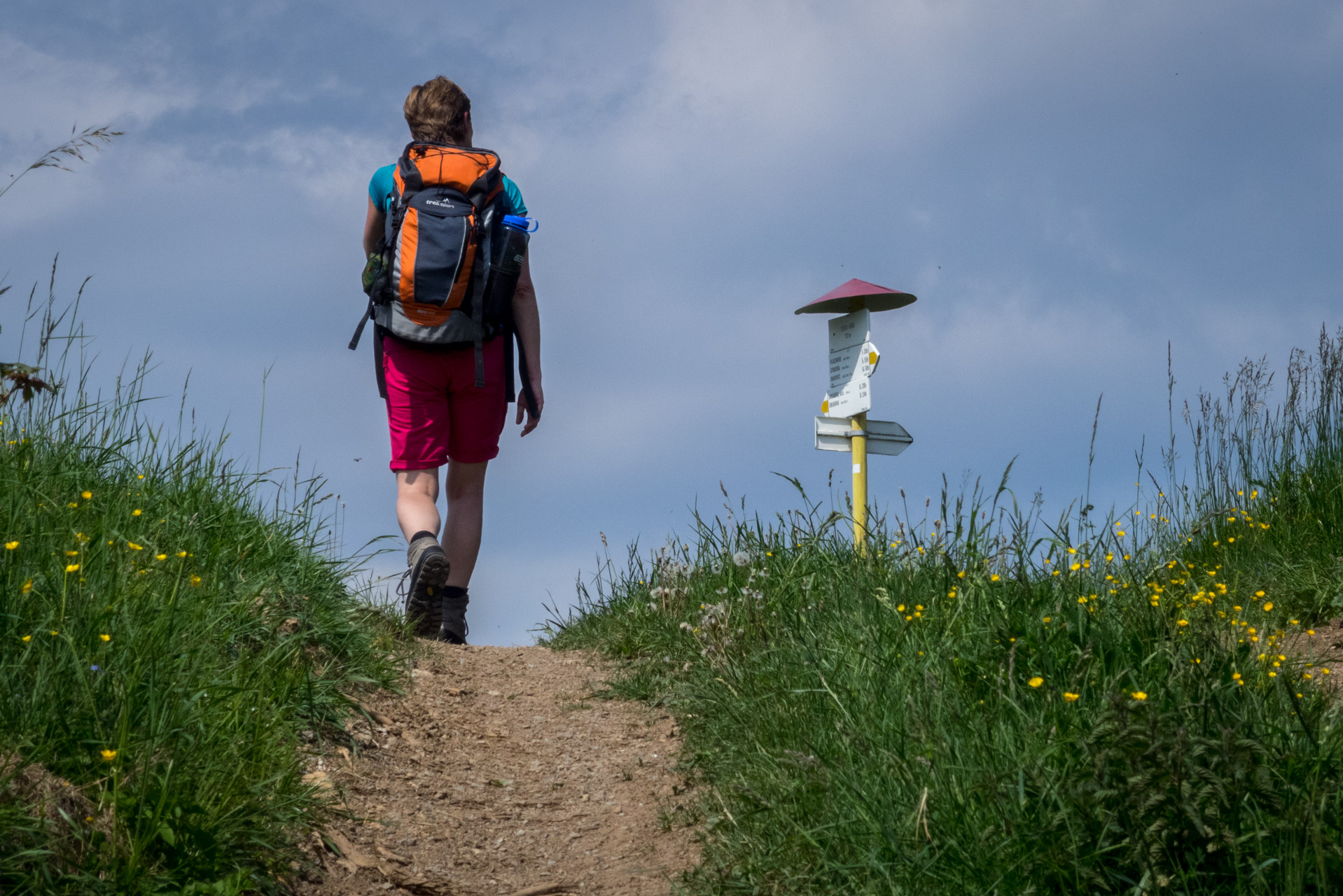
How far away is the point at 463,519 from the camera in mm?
5816

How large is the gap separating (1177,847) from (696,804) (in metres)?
1.58

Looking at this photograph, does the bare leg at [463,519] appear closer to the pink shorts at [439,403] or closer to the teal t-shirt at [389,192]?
the pink shorts at [439,403]

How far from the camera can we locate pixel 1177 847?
222 centimetres

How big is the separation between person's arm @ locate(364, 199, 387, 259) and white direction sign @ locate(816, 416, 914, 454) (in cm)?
272

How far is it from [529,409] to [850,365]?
1.85 meters

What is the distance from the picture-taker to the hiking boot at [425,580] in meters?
5.25

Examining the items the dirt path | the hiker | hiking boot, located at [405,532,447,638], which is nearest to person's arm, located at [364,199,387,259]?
the hiker

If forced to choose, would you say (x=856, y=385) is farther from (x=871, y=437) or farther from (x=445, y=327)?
(x=445, y=327)

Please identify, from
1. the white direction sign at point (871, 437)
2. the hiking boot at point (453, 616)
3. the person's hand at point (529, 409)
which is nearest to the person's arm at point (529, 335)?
the person's hand at point (529, 409)

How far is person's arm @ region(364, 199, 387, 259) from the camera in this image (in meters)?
5.73

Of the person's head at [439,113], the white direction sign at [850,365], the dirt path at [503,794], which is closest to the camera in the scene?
the dirt path at [503,794]

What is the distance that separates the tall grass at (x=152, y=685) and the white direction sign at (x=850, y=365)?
9.05 ft

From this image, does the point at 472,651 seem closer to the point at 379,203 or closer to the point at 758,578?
the point at 758,578

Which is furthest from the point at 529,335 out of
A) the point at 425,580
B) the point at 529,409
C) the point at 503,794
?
the point at 503,794
